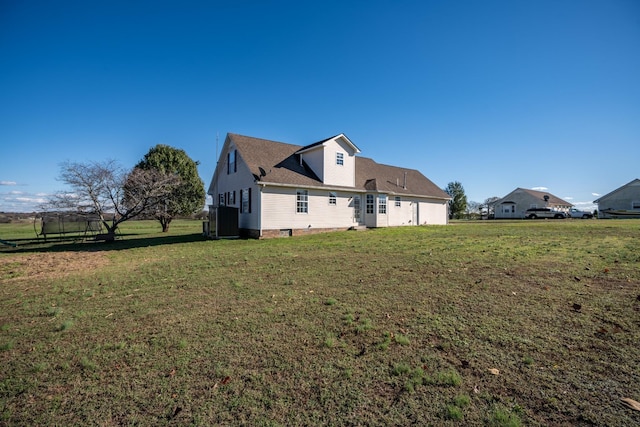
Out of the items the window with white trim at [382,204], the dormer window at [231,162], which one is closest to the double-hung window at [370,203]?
the window with white trim at [382,204]

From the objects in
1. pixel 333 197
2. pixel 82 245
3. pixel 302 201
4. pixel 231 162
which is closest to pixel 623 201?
pixel 333 197

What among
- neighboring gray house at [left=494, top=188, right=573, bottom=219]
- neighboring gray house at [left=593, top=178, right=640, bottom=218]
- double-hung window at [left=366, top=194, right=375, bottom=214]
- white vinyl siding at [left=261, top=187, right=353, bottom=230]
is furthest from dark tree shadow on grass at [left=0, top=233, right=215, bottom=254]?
neighboring gray house at [left=593, top=178, right=640, bottom=218]

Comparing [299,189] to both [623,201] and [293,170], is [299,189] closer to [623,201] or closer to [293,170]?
[293,170]

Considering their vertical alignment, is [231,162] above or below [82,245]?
above

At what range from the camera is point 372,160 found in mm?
27969

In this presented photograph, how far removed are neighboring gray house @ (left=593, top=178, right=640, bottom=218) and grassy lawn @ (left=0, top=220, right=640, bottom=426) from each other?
51236 mm

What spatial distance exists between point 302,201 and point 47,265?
12.4 metres

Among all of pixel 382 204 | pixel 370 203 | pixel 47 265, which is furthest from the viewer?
pixel 382 204

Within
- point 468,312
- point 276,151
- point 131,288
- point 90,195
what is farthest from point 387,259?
point 90,195

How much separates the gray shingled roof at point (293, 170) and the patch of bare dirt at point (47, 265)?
29.3ft

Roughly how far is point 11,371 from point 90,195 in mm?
18186

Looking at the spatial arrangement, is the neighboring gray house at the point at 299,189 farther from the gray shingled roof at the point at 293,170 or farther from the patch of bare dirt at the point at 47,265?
the patch of bare dirt at the point at 47,265

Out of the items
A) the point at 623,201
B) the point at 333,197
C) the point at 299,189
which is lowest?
the point at 333,197

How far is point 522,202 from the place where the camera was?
52719 mm
